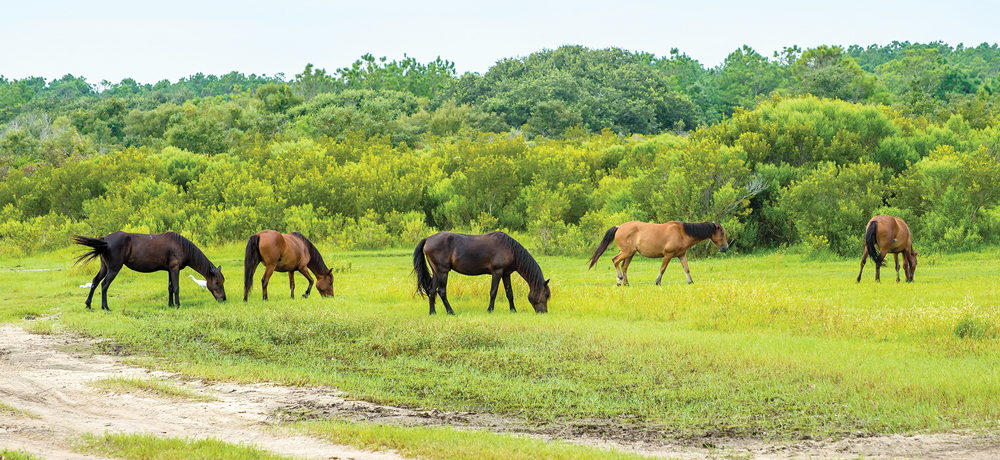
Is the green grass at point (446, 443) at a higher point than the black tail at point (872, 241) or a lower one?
lower

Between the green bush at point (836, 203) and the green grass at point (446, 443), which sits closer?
the green grass at point (446, 443)

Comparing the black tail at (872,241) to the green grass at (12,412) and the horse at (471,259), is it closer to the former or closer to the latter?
the horse at (471,259)

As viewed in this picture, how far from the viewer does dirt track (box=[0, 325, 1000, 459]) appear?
7.72 m

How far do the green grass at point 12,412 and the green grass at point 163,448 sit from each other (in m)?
1.26

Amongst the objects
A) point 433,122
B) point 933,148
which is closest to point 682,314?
point 933,148

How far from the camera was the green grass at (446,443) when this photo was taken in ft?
24.2

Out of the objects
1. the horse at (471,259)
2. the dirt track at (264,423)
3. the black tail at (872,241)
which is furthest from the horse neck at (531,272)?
the black tail at (872,241)

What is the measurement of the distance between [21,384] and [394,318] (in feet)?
19.6

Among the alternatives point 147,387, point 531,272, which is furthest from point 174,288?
point 147,387

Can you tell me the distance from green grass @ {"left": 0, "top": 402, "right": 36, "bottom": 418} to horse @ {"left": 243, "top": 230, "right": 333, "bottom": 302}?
28.4 feet

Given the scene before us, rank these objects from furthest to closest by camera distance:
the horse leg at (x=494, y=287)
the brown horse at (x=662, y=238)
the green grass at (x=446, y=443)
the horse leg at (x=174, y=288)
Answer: the brown horse at (x=662, y=238) < the horse leg at (x=174, y=288) < the horse leg at (x=494, y=287) < the green grass at (x=446, y=443)

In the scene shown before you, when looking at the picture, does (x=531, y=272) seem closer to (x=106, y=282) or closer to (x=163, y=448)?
(x=106, y=282)

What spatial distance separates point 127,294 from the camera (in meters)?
19.8

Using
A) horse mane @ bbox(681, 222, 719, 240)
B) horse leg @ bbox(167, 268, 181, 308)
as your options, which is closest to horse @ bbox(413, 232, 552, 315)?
horse leg @ bbox(167, 268, 181, 308)
